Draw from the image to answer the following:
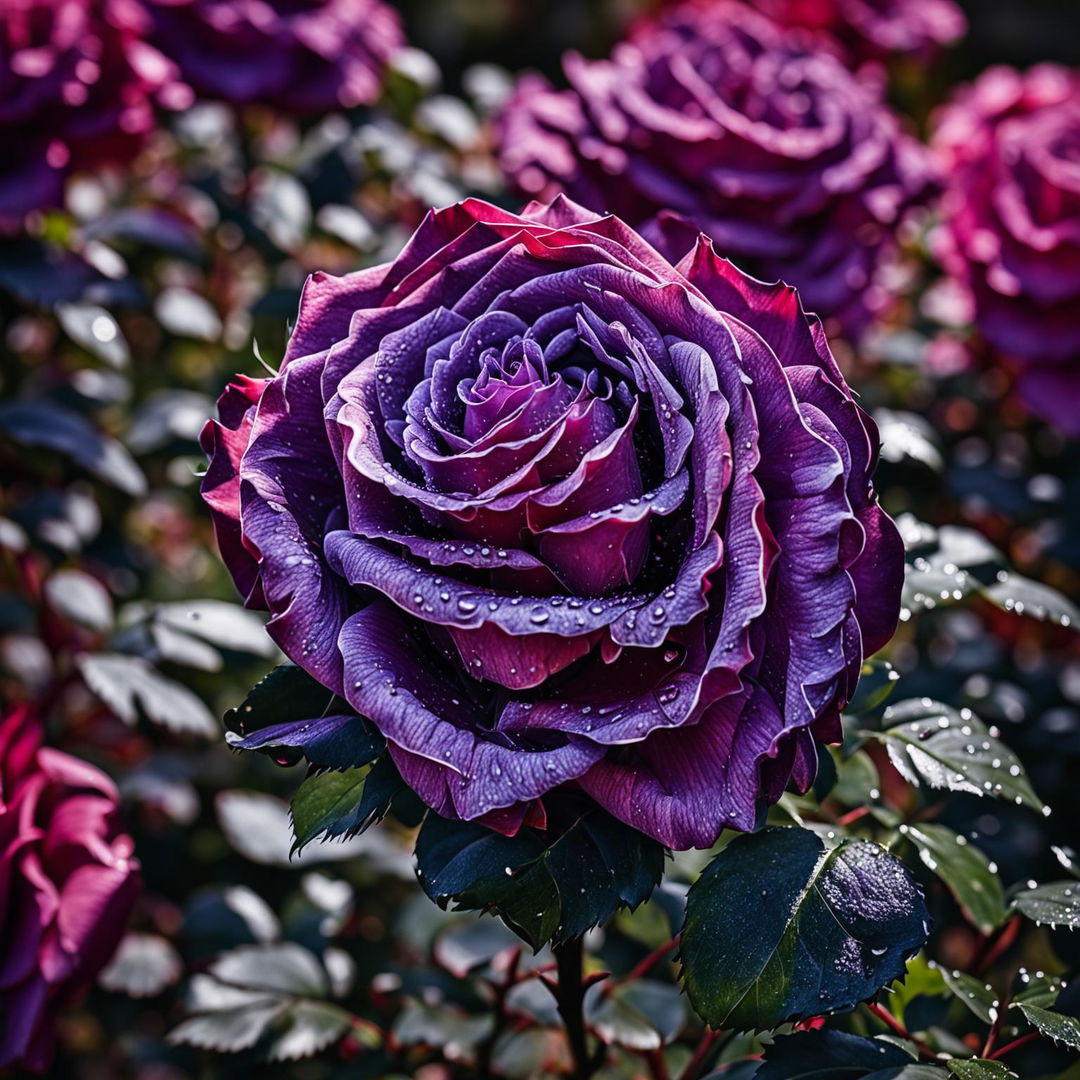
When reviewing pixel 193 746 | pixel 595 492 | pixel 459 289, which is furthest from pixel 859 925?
pixel 193 746

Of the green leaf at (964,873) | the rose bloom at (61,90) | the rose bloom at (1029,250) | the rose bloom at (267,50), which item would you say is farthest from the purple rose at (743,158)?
the green leaf at (964,873)

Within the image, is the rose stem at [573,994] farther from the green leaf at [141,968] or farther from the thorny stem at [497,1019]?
the green leaf at [141,968]

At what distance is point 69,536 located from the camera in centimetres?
112

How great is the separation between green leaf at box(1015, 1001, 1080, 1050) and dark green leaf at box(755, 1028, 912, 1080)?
0.07m

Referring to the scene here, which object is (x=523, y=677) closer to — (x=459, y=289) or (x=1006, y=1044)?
(x=459, y=289)

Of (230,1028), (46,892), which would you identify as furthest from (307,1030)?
(46,892)

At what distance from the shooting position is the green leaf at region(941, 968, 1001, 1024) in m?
0.67

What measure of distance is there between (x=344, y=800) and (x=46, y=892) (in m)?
0.35

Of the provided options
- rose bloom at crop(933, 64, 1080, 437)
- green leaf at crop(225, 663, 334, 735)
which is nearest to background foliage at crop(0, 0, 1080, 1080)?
green leaf at crop(225, 663, 334, 735)

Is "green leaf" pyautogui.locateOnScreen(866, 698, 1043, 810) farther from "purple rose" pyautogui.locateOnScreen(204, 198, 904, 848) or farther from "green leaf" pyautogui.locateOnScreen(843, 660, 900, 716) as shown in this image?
"purple rose" pyautogui.locateOnScreen(204, 198, 904, 848)

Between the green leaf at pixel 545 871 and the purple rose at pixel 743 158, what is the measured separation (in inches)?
23.2

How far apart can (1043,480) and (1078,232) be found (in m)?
0.26

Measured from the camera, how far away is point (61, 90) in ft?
3.47

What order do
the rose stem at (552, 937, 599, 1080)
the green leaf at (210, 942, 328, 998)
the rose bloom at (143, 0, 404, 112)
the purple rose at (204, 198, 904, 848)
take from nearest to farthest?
the purple rose at (204, 198, 904, 848), the rose stem at (552, 937, 599, 1080), the green leaf at (210, 942, 328, 998), the rose bloom at (143, 0, 404, 112)
